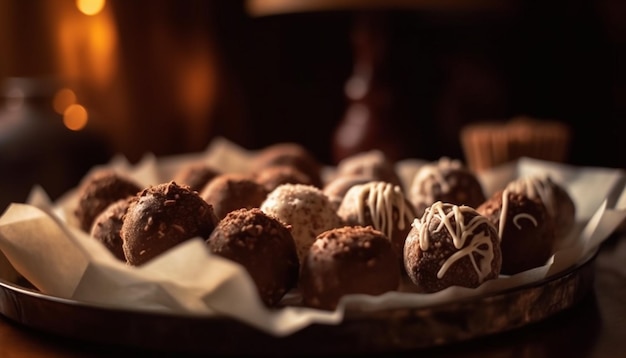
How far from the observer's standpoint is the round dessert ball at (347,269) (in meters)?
0.95

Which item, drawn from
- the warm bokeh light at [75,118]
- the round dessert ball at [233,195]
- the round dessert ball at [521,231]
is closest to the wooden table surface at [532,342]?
the round dessert ball at [521,231]

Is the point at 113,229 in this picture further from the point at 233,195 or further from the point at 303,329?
the point at 303,329

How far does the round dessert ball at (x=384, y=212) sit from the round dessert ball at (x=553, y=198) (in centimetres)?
22

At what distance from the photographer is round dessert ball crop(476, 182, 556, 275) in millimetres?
1160

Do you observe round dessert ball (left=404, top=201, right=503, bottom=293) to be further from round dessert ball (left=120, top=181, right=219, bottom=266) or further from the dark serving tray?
round dessert ball (left=120, top=181, right=219, bottom=266)

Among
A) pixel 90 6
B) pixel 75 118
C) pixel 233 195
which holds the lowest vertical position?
pixel 75 118

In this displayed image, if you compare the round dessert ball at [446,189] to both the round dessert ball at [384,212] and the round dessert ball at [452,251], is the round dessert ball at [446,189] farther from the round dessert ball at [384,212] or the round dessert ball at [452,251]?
the round dessert ball at [452,251]

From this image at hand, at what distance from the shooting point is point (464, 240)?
1019 mm

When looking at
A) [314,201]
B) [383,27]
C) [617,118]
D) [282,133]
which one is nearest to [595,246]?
[314,201]

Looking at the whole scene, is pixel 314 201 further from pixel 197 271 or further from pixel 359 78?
pixel 359 78

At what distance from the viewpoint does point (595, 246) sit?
116 cm

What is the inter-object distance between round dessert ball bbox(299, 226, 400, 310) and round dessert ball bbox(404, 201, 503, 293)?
6cm

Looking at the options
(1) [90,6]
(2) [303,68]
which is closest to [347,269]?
(2) [303,68]

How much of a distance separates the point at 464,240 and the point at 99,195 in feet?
2.09
